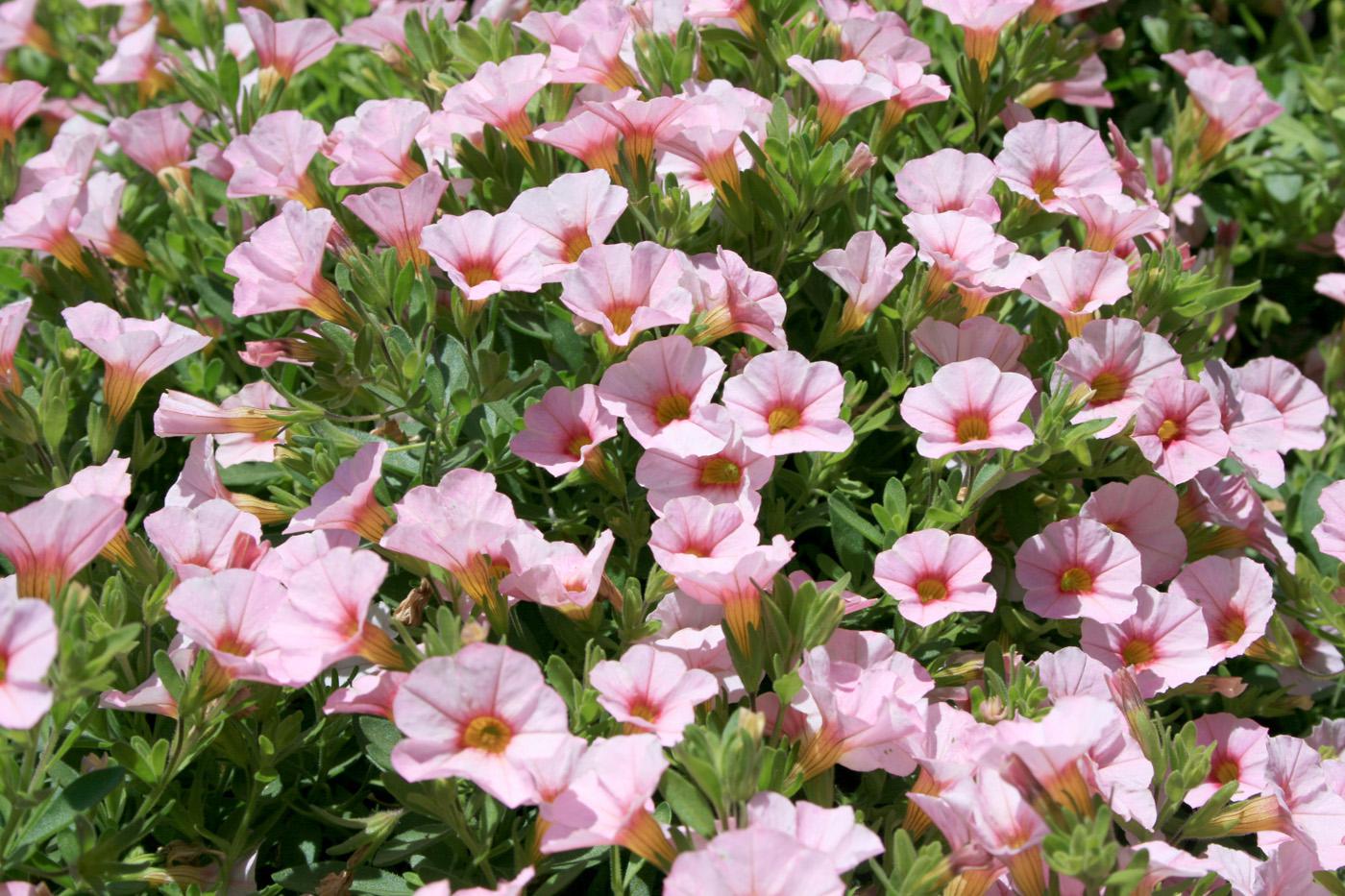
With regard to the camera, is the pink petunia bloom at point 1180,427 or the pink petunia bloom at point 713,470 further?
the pink petunia bloom at point 1180,427

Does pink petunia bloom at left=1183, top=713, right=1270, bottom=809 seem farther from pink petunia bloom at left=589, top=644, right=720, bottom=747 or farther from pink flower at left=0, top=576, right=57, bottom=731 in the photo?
pink flower at left=0, top=576, right=57, bottom=731

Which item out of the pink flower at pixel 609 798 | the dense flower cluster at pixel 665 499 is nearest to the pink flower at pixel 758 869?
the dense flower cluster at pixel 665 499

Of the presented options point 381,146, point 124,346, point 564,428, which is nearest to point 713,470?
point 564,428

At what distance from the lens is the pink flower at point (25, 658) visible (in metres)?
1.48

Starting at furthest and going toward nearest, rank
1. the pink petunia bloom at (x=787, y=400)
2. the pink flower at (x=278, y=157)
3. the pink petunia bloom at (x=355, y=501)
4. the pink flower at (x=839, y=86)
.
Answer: the pink flower at (x=278, y=157), the pink flower at (x=839, y=86), the pink petunia bloom at (x=787, y=400), the pink petunia bloom at (x=355, y=501)

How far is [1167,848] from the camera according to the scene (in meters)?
1.66

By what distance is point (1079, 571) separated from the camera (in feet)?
6.75

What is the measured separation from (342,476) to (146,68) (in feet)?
5.35

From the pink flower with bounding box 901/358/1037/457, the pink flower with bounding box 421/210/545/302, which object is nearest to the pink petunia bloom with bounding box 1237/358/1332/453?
the pink flower with bounding box 901/358/1037/457

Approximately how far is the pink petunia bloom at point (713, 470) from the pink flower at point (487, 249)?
1.13ft

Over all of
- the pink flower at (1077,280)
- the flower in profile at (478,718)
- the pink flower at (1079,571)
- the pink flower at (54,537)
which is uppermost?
the pink flower at (1077,280)

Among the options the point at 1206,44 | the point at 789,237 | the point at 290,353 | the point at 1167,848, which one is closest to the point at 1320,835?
the point at 1167,848

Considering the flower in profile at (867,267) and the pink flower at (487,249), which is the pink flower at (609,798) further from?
the flower in profile at (867,267)

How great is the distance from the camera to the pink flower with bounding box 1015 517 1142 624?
2.01 metres
